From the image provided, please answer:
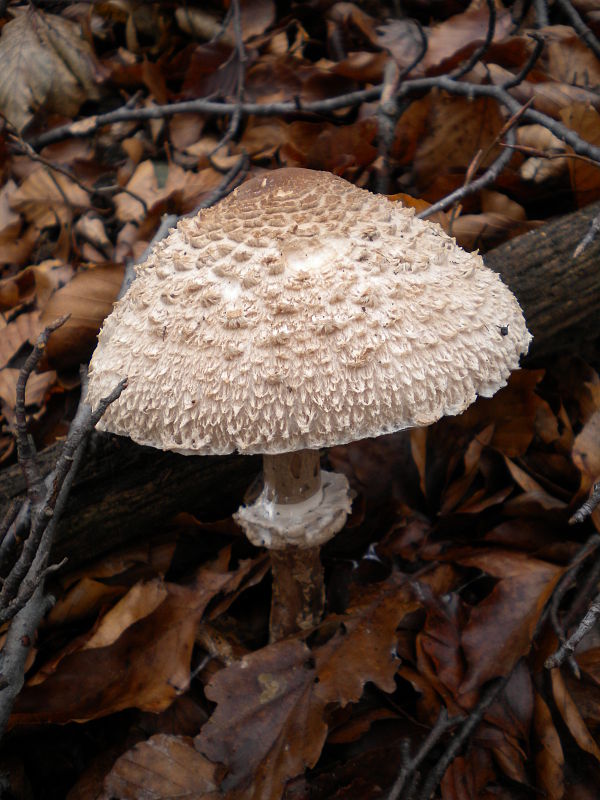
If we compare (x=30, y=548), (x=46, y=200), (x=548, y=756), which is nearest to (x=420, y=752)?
(x=548, y=756)

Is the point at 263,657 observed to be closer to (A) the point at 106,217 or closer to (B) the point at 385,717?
(B) the point at 385,717

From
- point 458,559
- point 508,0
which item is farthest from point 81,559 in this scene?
point 508,0

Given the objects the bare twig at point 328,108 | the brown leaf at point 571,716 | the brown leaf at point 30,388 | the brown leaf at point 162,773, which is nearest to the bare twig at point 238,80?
the bare twig at point 328,108

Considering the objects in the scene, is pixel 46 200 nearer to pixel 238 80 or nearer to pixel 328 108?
pixel 238 80

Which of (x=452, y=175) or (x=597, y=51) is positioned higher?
(x=597, y=51)

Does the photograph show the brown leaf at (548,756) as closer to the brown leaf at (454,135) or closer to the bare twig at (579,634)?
the bare twig at (579,634)
